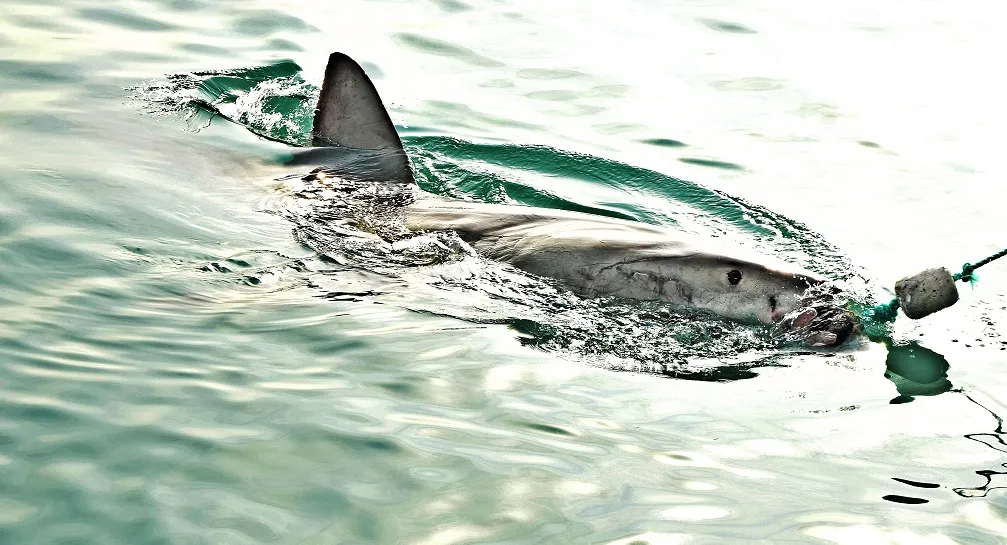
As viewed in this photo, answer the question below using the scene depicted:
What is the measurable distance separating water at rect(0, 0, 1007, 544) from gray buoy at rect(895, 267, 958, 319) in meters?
0.31

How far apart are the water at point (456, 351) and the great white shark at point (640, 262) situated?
0.39 feet

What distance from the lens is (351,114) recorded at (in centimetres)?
604

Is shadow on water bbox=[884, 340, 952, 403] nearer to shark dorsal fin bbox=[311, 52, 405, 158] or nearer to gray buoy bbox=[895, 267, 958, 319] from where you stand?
gray buoy bbox=[895, 267, 958, 319]

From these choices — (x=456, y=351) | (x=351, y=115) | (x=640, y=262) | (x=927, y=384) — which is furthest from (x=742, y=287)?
(x=351, y=115)

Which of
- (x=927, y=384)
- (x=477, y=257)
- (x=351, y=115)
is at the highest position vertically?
(x=351, y=115)

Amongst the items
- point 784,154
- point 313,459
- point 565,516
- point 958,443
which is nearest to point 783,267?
point 958,443

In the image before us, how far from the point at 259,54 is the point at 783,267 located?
17.5 ft

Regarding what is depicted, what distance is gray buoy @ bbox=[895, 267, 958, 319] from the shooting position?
395cm

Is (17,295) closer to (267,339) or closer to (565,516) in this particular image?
(267,339)

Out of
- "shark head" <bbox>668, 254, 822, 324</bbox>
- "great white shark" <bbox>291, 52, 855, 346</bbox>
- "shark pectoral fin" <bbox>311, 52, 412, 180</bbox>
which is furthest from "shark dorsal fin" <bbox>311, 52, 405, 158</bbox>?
"shark head" <bbox>668, 254, 822, 324</bbox>

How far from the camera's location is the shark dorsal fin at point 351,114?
593cm

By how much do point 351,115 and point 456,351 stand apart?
2.48 meters

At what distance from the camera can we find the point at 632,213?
20.4 ft

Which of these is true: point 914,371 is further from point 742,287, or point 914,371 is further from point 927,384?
point 742,287
